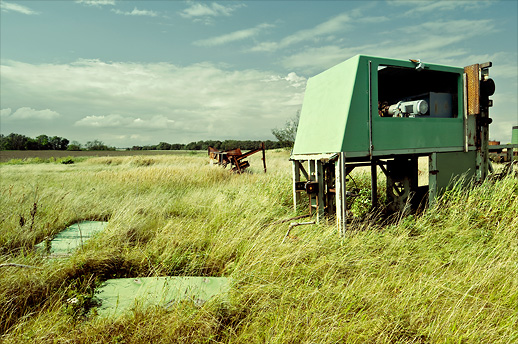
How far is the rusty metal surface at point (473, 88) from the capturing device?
20.3ft

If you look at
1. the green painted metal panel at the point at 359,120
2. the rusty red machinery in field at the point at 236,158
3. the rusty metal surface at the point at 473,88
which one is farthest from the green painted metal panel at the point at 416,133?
the rusty red machinery in field at the point at 236,158

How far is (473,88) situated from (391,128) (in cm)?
245

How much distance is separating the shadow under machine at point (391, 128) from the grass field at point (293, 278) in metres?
0.70

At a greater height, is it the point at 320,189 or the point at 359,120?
the point at 359,120

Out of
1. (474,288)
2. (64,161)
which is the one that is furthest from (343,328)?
(64,161)

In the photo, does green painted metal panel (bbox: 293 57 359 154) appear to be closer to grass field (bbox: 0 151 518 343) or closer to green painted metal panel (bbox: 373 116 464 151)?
green painted metal panel (bbox: 373 116 464 151)

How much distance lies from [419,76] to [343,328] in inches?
273

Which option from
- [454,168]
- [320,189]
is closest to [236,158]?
[320,189]

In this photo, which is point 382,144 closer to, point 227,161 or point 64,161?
point 227,161

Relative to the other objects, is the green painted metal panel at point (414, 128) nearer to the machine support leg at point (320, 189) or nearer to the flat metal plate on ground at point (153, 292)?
the machine support leg at point (320, 189)

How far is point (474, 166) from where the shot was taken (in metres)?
6.57

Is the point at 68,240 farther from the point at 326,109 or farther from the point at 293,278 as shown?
the point at 326,109

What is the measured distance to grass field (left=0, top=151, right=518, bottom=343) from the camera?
8.73ft

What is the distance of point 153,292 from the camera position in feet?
11.0
